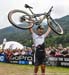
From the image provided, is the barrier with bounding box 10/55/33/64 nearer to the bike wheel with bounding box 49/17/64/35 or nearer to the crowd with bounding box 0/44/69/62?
the crowd with bounding box 0/44/69/62

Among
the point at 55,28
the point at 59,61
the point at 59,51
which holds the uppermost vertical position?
the point at 55,28

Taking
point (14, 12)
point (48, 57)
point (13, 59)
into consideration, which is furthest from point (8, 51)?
point (14, 12)

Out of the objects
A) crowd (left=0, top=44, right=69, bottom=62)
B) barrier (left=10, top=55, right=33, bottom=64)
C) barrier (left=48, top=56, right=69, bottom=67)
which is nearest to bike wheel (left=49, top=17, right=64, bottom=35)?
crowd (left=0, top=44, right=69, bottom=62)

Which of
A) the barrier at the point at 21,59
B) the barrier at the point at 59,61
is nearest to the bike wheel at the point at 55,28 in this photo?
the barrier at the point at 59,61

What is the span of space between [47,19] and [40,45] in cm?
155

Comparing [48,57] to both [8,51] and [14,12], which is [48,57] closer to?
[8,51]

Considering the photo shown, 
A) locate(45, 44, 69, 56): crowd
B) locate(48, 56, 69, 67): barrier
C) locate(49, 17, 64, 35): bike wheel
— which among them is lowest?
locate(48, 56, 69, 67): barrier

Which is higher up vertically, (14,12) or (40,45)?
(14,12)

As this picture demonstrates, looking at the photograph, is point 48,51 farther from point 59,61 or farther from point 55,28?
point 55,28

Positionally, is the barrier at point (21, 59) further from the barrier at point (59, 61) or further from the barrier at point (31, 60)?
the barrier at point (59, 61)

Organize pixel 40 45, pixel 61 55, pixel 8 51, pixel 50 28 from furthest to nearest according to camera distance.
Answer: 1. pixel 8 51
2. pixel 61 55
3. pixel 50 28
4. pixel 40 45

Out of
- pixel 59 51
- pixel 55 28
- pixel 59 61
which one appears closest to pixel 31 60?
pixel 59 61

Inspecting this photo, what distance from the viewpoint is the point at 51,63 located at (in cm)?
1872

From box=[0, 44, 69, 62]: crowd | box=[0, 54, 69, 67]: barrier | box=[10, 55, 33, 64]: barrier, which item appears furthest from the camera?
box=[10, 55, 33, 64]: barrier
